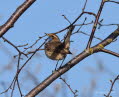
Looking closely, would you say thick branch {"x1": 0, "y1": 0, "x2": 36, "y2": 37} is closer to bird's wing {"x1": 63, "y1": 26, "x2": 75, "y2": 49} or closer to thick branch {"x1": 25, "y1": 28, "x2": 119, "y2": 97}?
bird's wing {"x1": 63, "y1": 26, "x2": 75, "y2": 49}

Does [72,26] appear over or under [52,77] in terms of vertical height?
over

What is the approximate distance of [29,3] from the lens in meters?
2.88

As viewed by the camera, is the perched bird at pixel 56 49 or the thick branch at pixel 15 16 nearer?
the thick branch at pixel 15 16

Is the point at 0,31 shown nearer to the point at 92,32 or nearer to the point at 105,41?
the point at 92,32

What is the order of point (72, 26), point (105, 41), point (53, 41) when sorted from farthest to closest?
point (53, 41)
point (105, 41)
point (72, 26)

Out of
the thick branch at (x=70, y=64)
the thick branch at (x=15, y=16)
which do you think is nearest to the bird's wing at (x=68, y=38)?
the thick branch at (x=70, y=64)

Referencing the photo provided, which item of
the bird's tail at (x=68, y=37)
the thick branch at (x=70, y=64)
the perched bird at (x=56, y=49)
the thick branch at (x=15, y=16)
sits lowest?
the thick branch at (x=70, y=64)

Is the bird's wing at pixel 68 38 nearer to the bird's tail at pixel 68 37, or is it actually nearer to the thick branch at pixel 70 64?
the bird's tail at pixel 68 37

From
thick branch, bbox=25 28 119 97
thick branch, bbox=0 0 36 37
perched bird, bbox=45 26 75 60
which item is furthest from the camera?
perched bird, bbox=45 26 75 60

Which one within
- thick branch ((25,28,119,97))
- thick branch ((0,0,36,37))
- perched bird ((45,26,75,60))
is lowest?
thick branch ((25,28,119,97))

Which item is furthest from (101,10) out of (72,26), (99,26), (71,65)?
(71,65)

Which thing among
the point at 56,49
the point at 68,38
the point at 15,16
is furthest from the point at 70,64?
the point at 15,16

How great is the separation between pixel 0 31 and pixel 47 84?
63 cm

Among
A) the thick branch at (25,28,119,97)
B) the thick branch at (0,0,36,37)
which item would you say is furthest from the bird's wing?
the thick branch at (0,0,36,37)
